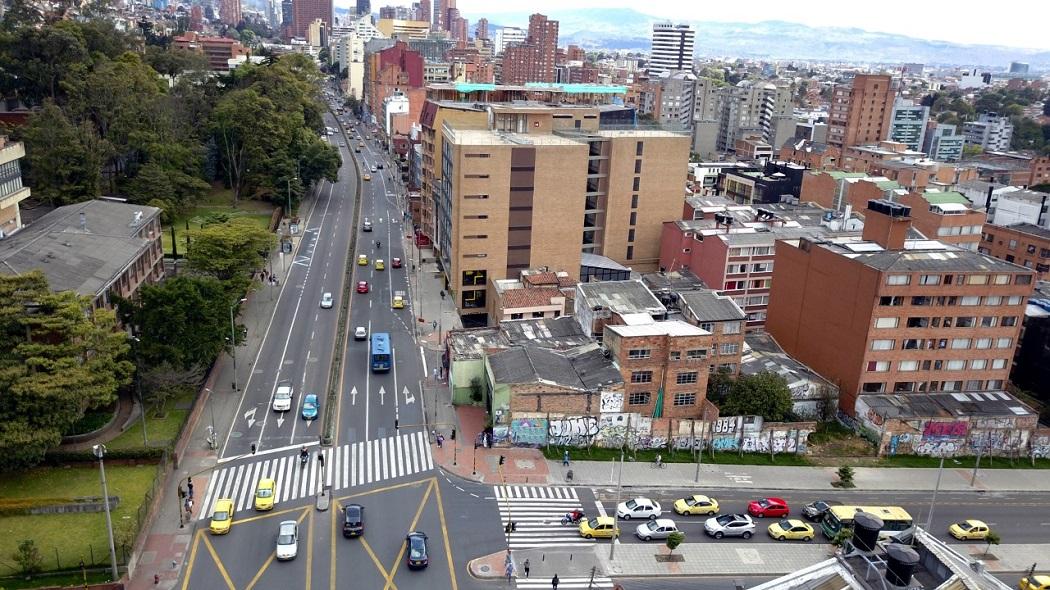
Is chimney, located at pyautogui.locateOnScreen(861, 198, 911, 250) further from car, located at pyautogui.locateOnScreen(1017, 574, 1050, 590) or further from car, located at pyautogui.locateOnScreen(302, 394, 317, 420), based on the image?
car, located at pyautogui.locateOnScreen(302, 394, 317, 420)

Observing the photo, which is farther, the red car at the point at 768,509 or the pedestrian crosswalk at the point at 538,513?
the red car at the point at 768,509

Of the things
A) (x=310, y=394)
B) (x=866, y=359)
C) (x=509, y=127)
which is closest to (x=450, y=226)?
(x=509, y=127)

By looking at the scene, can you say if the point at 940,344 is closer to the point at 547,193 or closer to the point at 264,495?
the point at 547,193

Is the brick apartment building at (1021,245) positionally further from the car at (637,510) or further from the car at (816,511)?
the car at (637,510)

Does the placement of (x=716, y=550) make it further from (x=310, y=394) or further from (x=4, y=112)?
(x=4, y=112)

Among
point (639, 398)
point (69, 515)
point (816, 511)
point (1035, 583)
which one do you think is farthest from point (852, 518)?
point (69, 515)

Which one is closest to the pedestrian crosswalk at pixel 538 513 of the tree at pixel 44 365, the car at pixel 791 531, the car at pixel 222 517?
the car at pixel 791 531

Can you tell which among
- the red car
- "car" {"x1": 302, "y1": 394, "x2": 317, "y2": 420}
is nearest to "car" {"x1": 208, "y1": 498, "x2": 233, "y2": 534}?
"car" {"x1": 302, "y1": 394, "x2": 317, "y2": 420}
